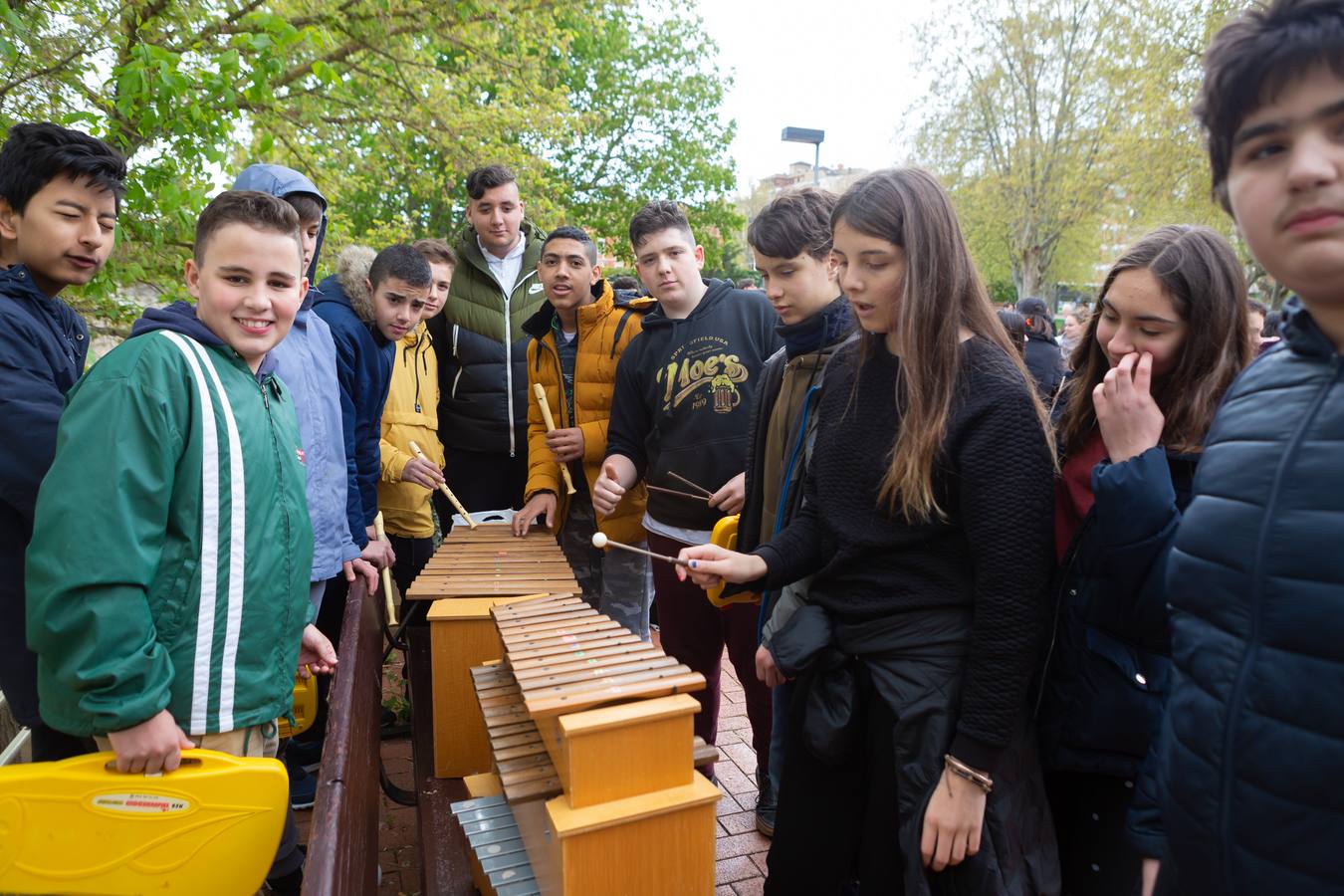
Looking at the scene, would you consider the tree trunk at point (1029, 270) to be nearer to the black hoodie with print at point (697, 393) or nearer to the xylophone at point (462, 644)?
the black hoodie with print at point (697, 393)

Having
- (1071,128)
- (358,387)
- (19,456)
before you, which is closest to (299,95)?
(358,387)

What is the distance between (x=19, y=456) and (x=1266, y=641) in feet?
8.49

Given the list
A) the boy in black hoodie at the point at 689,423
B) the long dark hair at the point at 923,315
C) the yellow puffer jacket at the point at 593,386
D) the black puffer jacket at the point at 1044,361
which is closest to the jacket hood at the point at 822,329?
the boy in black hoodie at the point at 689,423

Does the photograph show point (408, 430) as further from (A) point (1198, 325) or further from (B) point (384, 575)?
(A) point (1198, 325)

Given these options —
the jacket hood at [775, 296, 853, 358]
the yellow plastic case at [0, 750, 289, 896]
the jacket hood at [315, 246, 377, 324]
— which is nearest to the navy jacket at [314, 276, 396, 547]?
the jacket hood at [315, 246, 377, 324]

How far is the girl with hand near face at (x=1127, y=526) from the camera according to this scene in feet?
5.20

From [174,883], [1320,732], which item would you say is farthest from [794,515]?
[174,883]

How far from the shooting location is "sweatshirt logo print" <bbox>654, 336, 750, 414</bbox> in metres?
3.26

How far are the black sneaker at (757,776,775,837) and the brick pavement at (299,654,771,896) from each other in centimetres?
4

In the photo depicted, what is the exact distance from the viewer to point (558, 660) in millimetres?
2141

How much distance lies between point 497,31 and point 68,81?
4.89 m

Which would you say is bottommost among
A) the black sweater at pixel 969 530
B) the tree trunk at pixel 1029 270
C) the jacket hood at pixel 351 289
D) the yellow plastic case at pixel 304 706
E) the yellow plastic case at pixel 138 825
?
the yellow plastic case at pixel 304 706

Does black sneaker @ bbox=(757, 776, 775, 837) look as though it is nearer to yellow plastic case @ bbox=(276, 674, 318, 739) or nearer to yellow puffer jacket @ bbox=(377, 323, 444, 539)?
yellow plastic case @ bbox=(276, 674, 318, 739)

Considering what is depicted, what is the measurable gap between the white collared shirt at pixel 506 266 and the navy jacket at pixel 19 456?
2.41m
